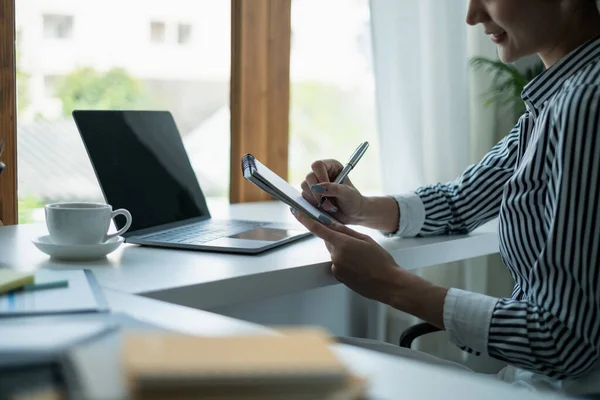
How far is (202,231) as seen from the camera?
53.9 inches

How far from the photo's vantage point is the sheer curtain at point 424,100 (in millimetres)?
2037

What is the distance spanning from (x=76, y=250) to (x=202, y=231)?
306 mm

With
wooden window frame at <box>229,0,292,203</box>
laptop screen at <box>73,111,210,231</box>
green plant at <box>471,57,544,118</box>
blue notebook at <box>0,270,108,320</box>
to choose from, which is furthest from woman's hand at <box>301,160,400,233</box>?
green plant at <box>471,57,544,118</box>

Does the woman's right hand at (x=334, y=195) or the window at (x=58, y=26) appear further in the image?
the window at (x=58, y=26)

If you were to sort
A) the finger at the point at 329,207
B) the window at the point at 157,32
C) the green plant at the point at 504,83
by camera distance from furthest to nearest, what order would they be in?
the green plant at the point at 504,83 → the window at the point at 157,32 → the finger at the point at 329,207

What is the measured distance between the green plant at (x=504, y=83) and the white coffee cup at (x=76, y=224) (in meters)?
1.38

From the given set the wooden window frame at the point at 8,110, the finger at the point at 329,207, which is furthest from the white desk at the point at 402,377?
the wooden window frame at the point at 8,110

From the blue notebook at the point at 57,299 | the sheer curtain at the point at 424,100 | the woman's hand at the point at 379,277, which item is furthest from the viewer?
the sheer curtain at the point at 424,100

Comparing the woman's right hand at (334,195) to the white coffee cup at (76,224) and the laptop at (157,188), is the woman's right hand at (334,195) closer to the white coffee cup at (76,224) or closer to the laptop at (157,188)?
the laptop at (157,188)

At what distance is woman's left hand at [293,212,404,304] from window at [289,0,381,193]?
1080mm

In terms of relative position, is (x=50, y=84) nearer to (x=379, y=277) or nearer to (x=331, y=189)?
(x=331, y=189)

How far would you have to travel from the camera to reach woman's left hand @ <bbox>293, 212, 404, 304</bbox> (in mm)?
1111

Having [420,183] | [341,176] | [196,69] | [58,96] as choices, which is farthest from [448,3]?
[58,96]

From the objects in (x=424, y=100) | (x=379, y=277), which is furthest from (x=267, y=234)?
(x=424, y=100)
